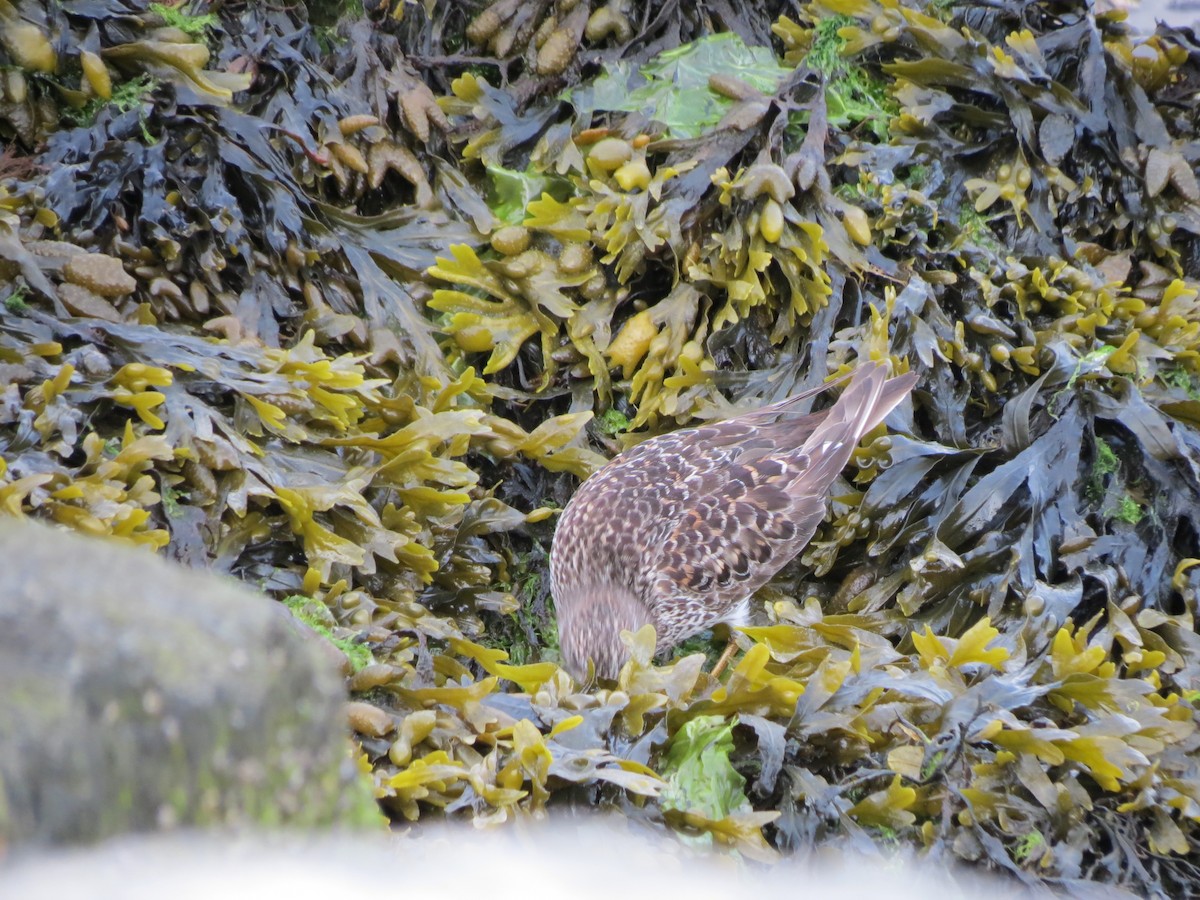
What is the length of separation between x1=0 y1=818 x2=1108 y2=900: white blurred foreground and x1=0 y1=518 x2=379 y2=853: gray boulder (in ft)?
0.08

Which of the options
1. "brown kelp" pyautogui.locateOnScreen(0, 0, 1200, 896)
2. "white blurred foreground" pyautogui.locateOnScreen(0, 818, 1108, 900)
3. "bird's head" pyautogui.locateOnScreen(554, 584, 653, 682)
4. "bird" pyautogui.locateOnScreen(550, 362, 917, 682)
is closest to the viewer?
"white blurred foreground" pyautogui.locateOnScreen(0, 818, 1108, 900)

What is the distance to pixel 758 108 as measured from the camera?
2.89m

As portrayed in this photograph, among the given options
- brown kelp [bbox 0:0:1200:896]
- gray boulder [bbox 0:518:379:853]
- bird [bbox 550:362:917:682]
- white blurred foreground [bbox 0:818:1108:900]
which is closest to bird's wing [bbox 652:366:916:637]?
bird [bbox 550:362:917:682]

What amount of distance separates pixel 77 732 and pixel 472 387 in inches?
75.9

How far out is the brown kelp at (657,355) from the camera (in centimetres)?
178

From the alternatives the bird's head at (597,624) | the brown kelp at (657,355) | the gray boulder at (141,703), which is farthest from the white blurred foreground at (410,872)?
the bird's head at (597,624)

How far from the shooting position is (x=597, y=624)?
2.38 m

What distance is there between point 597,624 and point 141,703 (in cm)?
162

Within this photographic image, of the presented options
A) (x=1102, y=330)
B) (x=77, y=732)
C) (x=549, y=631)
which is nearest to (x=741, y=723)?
(x=549, y=631)

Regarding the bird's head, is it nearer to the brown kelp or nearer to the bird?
the bird

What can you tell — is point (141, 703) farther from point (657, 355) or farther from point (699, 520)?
point (657, 355)

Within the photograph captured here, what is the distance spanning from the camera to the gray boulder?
0.78 m

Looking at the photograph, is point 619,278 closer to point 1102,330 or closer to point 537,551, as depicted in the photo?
point 537,551

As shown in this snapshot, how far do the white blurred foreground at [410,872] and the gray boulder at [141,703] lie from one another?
23 mm
